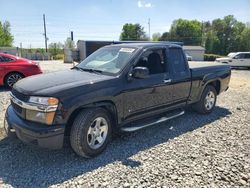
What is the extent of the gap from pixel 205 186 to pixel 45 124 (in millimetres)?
2326

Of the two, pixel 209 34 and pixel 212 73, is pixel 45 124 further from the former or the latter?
pixel 209 34

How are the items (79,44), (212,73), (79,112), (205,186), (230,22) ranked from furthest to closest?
(230,22), (79,44), (212,73), (79,112), (205,186)

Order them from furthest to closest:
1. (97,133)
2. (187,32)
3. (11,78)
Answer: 1. (187,32)
2. (11,78)
3. (97,133)

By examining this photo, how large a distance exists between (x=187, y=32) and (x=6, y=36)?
2307 inches

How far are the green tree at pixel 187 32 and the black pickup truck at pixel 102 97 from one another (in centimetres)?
7994

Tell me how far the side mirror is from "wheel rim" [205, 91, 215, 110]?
2.88 m

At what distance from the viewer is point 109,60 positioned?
464 cm

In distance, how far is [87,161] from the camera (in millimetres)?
3781

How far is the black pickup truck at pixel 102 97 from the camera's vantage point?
3417mm

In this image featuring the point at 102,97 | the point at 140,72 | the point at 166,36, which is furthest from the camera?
the point at 166,36

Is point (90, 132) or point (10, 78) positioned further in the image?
point (10, 78)

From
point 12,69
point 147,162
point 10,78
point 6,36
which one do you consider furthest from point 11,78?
point 6,36

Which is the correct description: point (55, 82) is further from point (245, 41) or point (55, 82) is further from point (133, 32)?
point (133, 32)

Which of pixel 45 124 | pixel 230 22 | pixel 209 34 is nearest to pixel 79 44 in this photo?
pixel 45 124
